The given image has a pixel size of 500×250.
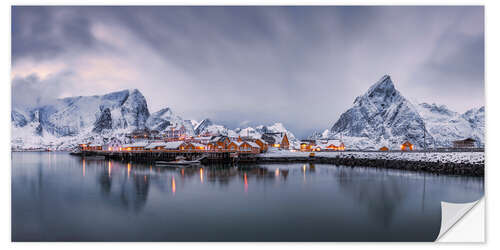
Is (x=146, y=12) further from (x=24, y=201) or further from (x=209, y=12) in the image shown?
(x=24, y=201)

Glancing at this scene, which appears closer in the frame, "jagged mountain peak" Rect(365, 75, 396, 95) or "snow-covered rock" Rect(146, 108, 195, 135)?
"jagged mountain peak" Rect(365, 75, 396, 95)

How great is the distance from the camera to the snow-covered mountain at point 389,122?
7644cm

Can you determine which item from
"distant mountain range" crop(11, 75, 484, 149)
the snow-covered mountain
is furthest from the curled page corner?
the snow-covered mountain

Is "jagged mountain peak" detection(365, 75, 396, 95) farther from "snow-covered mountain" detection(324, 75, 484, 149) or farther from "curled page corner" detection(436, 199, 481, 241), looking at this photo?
"curled page corner" detection(436, 199, 481, 241)

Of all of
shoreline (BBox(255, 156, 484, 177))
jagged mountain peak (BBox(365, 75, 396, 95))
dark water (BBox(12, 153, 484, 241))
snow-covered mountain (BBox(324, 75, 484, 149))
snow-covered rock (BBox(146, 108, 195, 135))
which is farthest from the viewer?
snow-covered rock (BBox(146, 108, 195, 135))

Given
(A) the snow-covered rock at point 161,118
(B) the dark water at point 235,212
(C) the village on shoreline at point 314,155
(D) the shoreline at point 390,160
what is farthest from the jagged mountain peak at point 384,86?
(A) the snow-covered rock at point 161,118

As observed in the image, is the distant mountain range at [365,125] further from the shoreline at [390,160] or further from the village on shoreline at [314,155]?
the shoreline at [390,160]

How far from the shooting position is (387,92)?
120 meters

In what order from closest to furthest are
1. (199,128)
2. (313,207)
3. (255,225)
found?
(255,225) < (313,207) < (199,128)

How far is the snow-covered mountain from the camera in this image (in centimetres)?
7644

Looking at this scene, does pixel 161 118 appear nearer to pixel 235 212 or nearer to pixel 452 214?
pixel 235 212

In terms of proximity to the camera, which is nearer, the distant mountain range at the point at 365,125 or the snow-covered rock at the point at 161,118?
the distant mountain range at the point at 365,125
